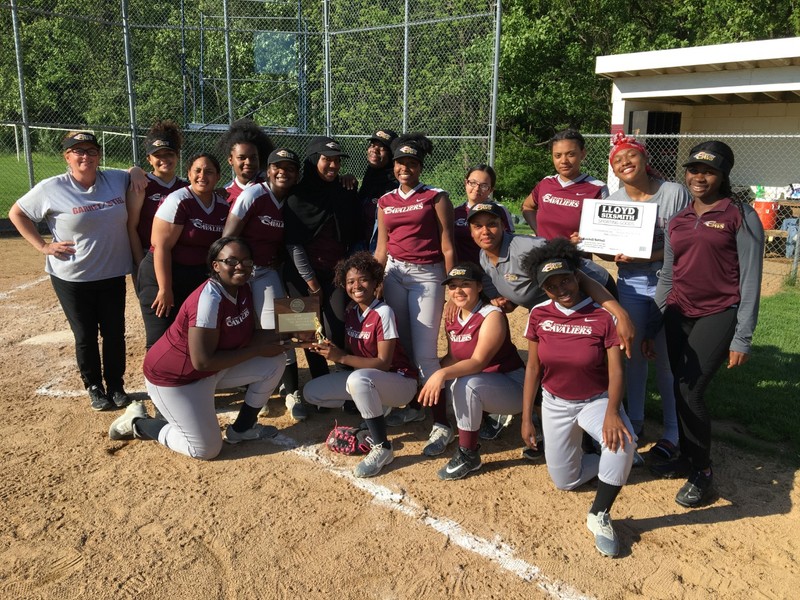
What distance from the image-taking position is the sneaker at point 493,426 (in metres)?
4.59

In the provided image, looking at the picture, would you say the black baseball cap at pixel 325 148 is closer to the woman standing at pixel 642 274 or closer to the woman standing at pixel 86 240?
the woman standing at pixel 86 240

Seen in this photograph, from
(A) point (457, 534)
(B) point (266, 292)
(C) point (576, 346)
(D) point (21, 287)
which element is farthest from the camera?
(D) point (21, 287)

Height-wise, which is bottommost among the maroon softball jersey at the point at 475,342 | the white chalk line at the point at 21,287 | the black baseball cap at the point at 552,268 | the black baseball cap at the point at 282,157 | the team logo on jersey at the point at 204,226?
the white chalk line at the point at 21,287

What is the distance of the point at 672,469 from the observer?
13.4 feet

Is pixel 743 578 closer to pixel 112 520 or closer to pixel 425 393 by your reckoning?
pixel 425 393

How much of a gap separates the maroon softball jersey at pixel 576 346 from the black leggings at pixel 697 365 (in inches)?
20.0

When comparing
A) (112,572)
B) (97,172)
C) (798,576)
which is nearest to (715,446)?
(798,576)

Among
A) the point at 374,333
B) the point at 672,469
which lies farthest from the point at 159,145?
the point at 672,469

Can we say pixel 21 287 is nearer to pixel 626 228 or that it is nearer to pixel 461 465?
pixel 461 465

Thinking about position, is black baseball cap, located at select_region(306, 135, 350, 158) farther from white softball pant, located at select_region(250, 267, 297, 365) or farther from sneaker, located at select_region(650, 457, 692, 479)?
sneaker, located at select_region(650, 457, 692, 479)

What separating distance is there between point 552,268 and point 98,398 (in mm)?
3531

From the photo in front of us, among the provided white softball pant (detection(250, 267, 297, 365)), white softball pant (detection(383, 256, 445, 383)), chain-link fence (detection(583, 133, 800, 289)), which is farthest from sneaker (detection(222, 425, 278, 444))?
chain-link fence (detection(583, 133, 800, 289))

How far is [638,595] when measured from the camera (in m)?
2.97

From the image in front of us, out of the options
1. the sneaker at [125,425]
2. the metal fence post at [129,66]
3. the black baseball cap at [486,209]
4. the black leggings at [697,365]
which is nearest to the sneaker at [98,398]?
the sneaker at [125,425]
